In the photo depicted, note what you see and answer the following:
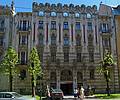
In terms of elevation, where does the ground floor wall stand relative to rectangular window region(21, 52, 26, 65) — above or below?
below

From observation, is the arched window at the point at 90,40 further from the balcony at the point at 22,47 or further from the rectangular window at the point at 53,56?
the balcony at the point at 22,47

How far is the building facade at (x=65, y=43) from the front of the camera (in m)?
49.0

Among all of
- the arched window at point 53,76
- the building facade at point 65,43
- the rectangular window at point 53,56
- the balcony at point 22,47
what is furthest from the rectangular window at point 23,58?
the arched window at point 53,76

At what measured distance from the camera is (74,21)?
52.4m

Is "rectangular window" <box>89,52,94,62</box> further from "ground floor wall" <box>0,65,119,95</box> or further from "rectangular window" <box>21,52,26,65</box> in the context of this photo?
"rectangular window" <box>21,52,26,65</box>

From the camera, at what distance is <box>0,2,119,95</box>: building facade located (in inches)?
1930

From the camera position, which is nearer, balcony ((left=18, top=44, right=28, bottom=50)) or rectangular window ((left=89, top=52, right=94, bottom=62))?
balcony ((left=18, top=44, right=28, bottom=50))

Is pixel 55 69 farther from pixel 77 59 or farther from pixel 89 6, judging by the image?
pixel 89 6

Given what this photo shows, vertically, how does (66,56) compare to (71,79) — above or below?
above

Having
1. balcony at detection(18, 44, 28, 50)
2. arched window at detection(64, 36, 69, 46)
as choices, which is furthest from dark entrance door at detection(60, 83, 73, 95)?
balcony at detection(18, 44, 28, 50)

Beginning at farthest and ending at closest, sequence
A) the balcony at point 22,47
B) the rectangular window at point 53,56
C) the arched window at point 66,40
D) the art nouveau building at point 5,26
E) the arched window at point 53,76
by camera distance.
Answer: the arched window at point 66,40 → the rectangular window at point 53,56 → the balcony at point 22,47 → the art nouveau building at point 5,26 → the arched window at point 53,76

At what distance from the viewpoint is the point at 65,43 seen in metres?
51.2

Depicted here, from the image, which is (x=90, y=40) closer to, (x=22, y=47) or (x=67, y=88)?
(x=67, y=88)

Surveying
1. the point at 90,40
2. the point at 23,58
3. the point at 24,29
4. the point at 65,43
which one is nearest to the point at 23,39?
the point at 24,29
